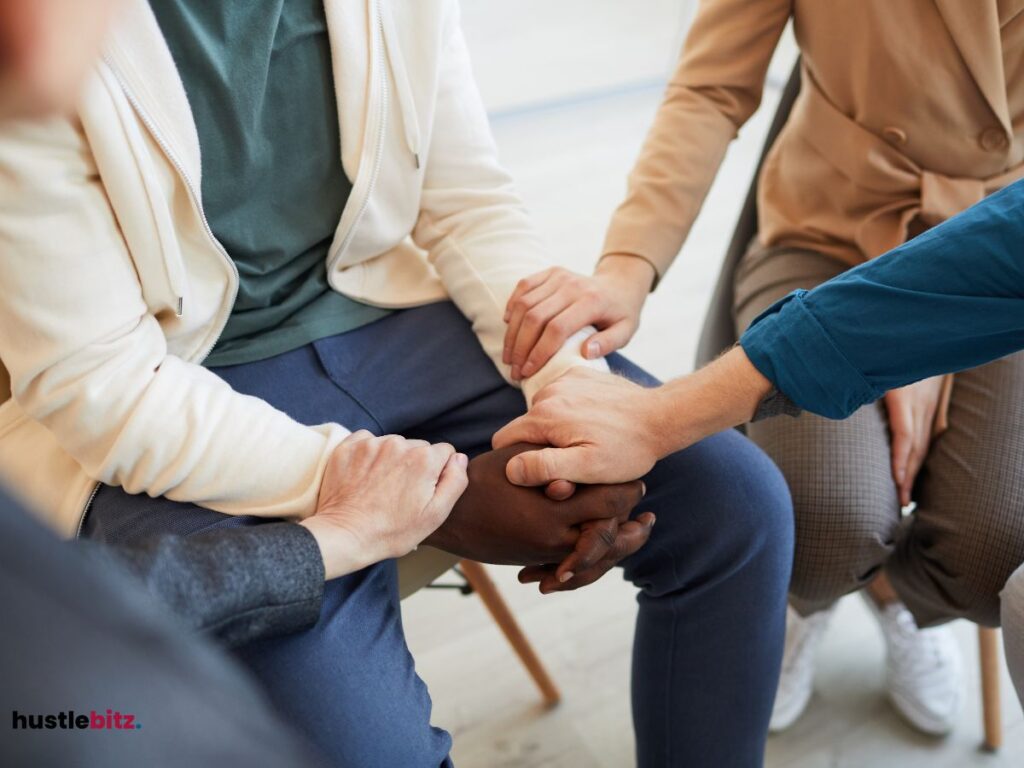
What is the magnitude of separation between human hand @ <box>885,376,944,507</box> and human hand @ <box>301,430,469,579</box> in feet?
1.76

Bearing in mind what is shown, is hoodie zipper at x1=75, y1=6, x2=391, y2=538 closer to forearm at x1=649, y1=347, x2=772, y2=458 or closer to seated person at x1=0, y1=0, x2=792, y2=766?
seated person at x1=0, y1=0, x2=792, y2=766

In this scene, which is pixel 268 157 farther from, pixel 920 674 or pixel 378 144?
pixel 920 674

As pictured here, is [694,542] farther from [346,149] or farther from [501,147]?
[501,147]

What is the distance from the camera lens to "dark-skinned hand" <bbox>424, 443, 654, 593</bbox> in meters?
0.94

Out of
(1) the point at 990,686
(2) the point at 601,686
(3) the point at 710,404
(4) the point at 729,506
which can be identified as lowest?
(2) the point at 601,686

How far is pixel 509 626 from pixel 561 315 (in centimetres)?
51

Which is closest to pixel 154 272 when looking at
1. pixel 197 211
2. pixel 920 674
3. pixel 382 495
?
pixel 197 211

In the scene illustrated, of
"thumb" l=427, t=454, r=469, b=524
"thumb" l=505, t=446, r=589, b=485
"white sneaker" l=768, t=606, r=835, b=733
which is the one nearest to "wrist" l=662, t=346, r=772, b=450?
"thumb" l=505, t=446, r=589, b=485

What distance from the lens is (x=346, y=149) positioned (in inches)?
41.1

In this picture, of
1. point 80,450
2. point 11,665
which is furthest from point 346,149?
point 11,665

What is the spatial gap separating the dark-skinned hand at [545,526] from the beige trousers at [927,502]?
10.6 inches

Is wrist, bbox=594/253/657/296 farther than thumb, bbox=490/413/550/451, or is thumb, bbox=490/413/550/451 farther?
wrist, bbox=594/253/657/296

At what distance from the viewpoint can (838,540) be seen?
1.13m
